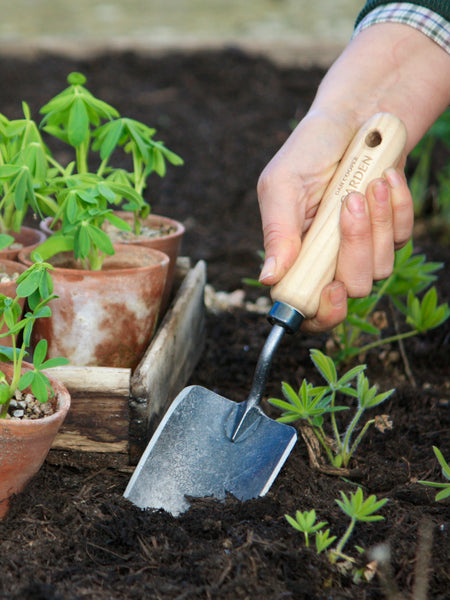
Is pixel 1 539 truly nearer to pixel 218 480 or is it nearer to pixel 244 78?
pixel 218 480

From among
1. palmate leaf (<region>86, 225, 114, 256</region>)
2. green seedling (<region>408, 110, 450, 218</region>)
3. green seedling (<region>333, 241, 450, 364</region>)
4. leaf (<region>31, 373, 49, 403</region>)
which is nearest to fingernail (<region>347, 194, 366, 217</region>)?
green seedling (<region>333, 241, 450, 364</region>)

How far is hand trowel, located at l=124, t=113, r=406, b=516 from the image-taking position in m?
1.41

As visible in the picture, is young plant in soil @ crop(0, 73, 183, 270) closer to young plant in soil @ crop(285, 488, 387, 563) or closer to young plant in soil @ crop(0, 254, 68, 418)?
young plant in soil @ crop(0, 254, 68, 418)

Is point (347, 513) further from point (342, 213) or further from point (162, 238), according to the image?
point (162, 238)

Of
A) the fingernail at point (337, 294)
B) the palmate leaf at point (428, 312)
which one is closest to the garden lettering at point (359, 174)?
the fingernail at point (337, 294)

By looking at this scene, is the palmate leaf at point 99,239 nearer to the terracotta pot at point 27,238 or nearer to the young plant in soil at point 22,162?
the young plant in soil at point 22,162

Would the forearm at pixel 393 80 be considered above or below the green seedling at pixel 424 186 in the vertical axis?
above

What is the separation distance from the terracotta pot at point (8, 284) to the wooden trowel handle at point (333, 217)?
567mm

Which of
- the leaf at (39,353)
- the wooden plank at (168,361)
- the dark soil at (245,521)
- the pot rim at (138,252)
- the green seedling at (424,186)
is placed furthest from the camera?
the green seedling at (424,186)

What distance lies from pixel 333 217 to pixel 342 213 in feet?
0.11

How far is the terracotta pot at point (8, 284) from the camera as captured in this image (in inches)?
57.6

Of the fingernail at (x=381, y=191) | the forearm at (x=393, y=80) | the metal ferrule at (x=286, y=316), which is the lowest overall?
the metal ferrule at (x=286, y=316)

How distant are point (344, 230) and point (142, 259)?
1.74 ft

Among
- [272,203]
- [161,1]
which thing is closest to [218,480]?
[272,203]
